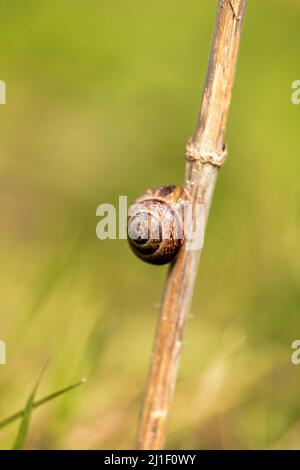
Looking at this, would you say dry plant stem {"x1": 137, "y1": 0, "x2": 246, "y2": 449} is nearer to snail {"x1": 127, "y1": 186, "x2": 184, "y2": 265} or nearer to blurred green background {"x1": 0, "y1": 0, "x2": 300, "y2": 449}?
snail {"x1": 127, "y1": 186, "x2": 184, "y2": 265}

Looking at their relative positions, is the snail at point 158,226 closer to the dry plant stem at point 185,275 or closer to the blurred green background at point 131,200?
the dry plant stem at point 185,275

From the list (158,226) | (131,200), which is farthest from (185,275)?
(131,200)

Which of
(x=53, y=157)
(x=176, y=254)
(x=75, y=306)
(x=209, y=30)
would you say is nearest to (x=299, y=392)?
(x=75, y=306)

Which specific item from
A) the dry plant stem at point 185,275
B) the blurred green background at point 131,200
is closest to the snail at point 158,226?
the dry plant stem at point 185,275

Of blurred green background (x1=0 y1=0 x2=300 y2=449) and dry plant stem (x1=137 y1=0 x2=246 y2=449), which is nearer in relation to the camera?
dry plant stem (x1=137 y1=0 x2=246 y2=449)

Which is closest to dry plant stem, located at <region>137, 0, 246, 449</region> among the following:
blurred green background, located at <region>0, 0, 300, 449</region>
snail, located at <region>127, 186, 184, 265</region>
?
snail, located at <region>127, 186, 184, 265</region>
